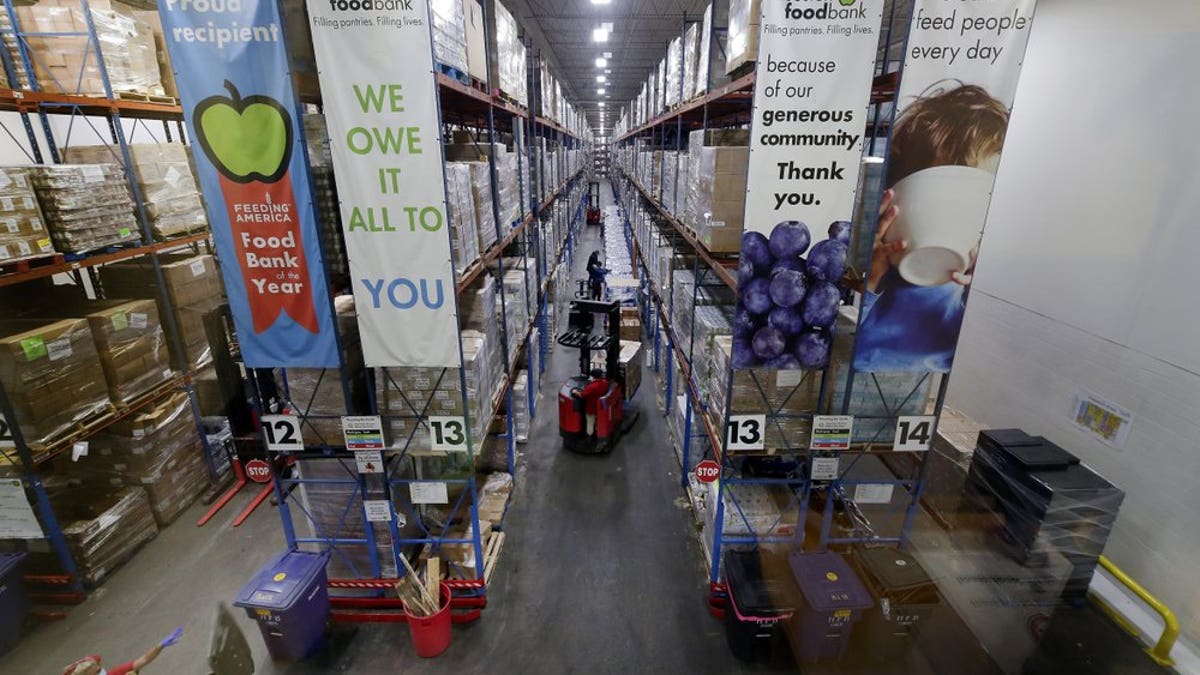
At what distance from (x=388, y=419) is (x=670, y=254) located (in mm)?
5311

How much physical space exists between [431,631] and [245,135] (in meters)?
4.16

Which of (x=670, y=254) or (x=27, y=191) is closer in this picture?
(x=27, y=191)

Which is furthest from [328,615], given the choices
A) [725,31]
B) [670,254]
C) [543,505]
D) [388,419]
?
[725,31]

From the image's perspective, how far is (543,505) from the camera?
6.70 meters

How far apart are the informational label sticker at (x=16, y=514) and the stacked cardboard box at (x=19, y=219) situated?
212 centimetres

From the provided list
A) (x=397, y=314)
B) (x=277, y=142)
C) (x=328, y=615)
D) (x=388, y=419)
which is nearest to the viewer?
(x=277, y=142)

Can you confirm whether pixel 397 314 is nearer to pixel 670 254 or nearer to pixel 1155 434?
pixel 670 254

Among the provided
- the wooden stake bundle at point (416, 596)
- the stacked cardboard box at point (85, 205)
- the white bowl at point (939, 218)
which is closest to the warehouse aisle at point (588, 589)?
the wooden stake bundle at point (416, 596)

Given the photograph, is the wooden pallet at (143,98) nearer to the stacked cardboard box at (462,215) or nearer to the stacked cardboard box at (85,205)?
the stacked cardboard box at (85,205)

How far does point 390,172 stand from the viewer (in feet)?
11.9

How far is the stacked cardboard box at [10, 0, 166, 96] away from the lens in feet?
17.9

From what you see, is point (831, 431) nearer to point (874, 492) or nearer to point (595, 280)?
point (874, 492)

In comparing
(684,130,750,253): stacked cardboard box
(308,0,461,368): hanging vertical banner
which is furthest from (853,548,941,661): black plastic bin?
(308,0,461,368): hanging vertical banner

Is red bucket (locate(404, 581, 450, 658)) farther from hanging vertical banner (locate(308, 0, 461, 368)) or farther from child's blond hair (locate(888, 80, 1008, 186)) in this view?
child's blond hair (locate(888, 80, 1008, 186))
